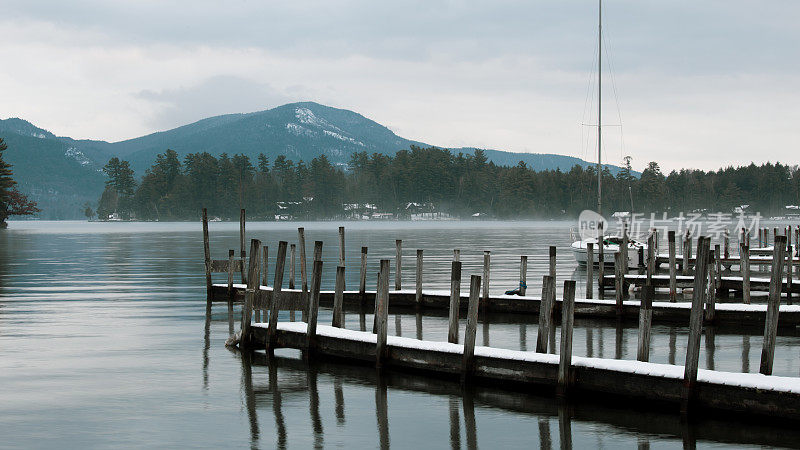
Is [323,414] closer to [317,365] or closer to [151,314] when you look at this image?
[317,365]

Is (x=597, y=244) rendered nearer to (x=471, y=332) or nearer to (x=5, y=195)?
(x=471, y=332)

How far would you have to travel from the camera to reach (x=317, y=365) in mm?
21406

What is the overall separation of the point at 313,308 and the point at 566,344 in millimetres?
6935

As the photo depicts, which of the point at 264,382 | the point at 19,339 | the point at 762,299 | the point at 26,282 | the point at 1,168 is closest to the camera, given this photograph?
the point at 264,382

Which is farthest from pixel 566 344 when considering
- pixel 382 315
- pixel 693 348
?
pixel 382 315

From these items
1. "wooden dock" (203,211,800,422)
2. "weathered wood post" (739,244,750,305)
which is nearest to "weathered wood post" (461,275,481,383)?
"wooden dock" (203,211,800,422)

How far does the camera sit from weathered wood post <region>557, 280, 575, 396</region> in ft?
55.5

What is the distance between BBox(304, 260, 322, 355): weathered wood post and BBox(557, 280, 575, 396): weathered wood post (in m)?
6.49

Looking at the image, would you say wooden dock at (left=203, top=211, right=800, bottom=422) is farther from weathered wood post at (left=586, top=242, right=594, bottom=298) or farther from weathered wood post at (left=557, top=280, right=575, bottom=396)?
weathered wood post at (left=586, top=242, right=594, bottom=298)

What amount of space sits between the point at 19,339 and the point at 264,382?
8.98m

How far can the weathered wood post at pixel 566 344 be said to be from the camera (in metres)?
16.9

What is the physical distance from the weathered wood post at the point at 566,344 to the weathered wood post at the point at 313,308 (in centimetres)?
649

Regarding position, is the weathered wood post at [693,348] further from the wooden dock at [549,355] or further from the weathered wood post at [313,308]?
the weathered wood post at [313,308]

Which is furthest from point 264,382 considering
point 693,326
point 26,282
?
point 26,282
